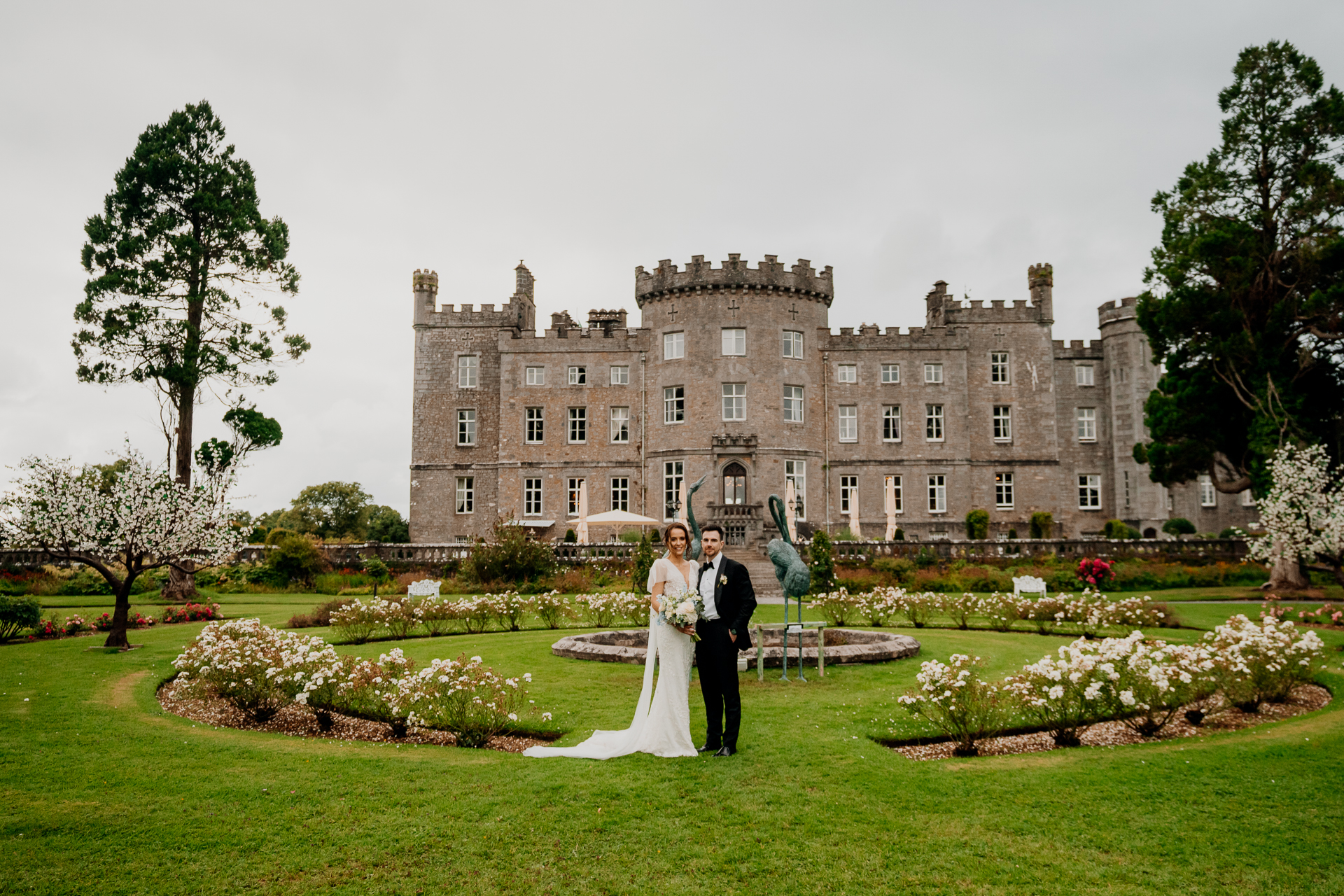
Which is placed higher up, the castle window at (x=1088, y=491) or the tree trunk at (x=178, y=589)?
the castle window at (x=1088, y=491)

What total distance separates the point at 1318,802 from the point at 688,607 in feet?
15.8

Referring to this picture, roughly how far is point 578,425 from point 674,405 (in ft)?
15.0

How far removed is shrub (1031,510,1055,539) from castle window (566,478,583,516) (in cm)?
1858

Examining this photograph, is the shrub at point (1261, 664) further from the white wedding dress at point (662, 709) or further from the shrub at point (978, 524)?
the shrub at point (978, 524)

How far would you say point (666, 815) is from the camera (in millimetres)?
5656

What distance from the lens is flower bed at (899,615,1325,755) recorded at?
743 cm

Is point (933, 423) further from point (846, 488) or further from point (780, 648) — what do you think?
point (780, 648)

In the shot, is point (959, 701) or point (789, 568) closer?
point (959, 701)

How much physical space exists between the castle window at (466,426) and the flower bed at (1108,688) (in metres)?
30.4

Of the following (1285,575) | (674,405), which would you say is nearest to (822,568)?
(1285,575)

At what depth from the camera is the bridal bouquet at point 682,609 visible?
7.00 metres

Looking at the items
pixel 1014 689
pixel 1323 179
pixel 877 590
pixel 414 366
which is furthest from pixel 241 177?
pixel 1323 179

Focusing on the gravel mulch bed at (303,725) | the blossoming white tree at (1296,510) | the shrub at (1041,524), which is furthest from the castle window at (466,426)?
the blossoming white tree at (1296,510)

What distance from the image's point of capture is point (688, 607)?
700cm
